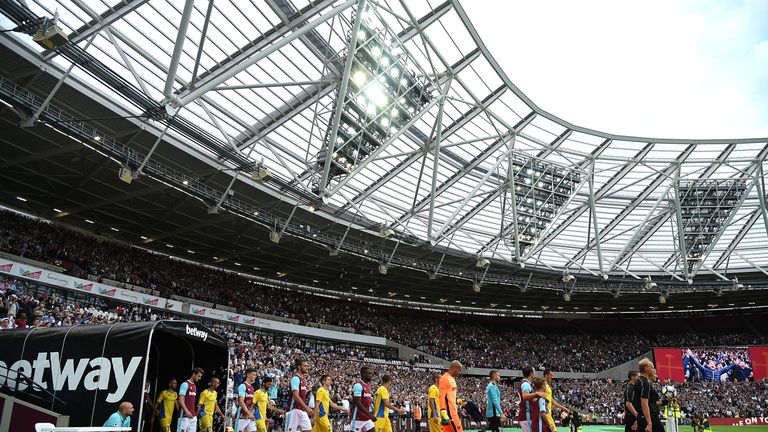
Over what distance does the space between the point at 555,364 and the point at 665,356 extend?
11.2m

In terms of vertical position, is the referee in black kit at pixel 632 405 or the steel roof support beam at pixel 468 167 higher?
the steel roof support beam at pixel 468 167

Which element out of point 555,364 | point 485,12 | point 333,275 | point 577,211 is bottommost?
point 555,364

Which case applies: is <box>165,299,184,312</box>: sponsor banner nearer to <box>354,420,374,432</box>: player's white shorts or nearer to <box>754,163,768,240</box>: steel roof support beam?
<box>354,420,374,432</box>: player's white shorts

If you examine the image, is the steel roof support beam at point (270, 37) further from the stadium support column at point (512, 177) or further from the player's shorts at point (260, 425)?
the stadium support column at point (512, 177)

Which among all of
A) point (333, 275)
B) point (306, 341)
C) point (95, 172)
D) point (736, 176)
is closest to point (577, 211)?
point (736, 176)

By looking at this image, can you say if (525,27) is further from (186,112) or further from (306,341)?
(306,341)

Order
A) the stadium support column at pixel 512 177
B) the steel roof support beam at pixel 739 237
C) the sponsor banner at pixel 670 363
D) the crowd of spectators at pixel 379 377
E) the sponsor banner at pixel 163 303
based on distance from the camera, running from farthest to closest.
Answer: the sponsor banner at pixel 670 363, the steel roof support beam at pixel 739 237, the stadium support column at pixel 512 177, the crowd of spectators at pixel 379 377, the sponsor banner at pixel 163 303

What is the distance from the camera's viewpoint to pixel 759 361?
53.8 meters

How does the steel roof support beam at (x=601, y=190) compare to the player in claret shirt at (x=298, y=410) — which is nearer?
the player in claret shirt at (x=298, y=410)

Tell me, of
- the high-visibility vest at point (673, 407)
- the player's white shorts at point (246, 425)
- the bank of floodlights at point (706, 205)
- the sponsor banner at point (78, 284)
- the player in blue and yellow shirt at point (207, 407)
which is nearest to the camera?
the player's white shorts at point (246, 425)

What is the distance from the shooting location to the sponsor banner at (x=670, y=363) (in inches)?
2174

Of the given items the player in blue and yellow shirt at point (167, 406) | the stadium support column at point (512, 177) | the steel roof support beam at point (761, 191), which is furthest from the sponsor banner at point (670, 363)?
the player in blue and yellow shirt at point (167, 406)

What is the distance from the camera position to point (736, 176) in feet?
127

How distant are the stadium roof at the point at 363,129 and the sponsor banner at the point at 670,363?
12.6 m
